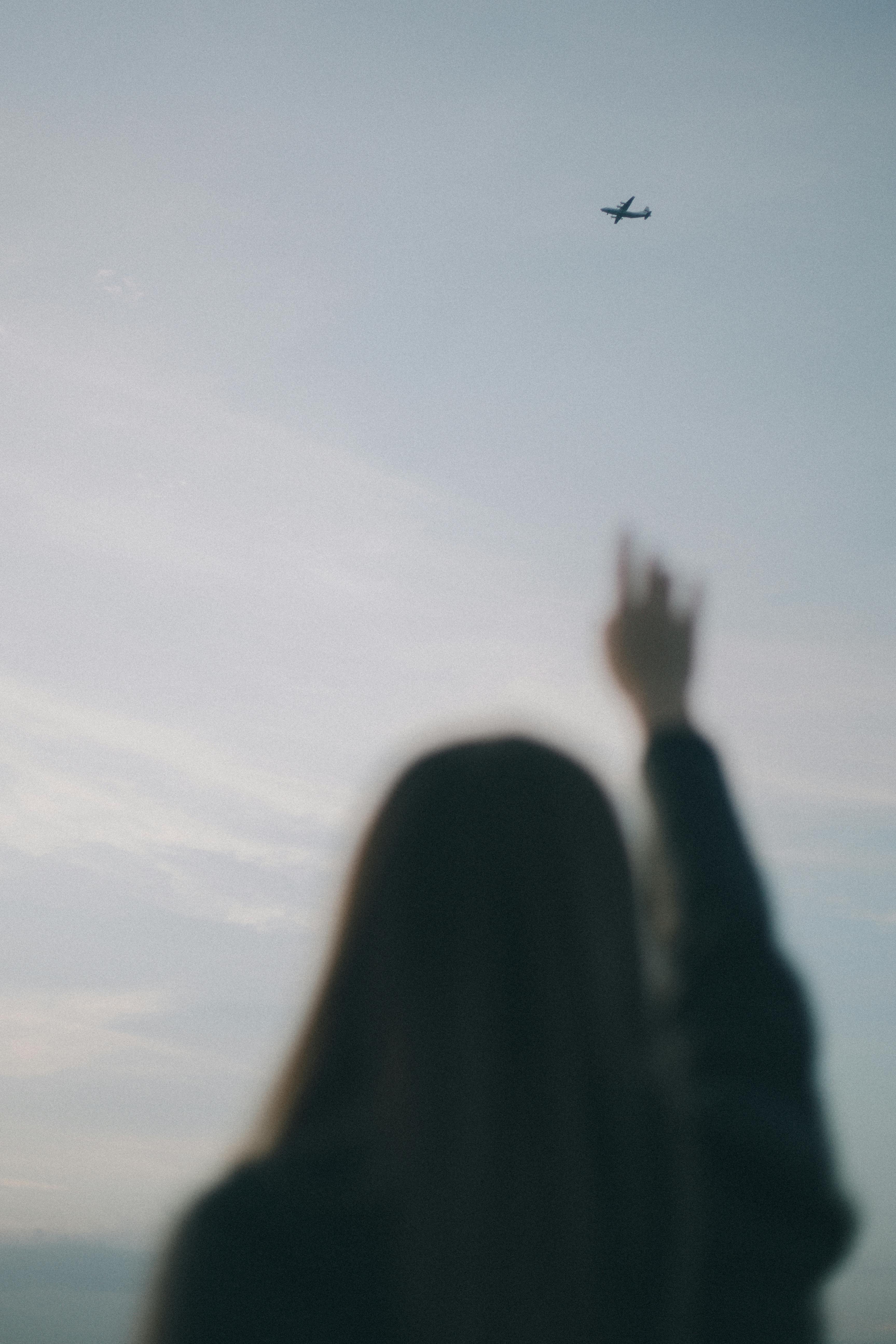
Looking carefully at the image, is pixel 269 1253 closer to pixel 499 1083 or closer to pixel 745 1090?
pixel 499 1083

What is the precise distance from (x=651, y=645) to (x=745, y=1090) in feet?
7.50

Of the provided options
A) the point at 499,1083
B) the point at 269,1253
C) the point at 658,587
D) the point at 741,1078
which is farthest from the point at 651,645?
the point at 269,1253

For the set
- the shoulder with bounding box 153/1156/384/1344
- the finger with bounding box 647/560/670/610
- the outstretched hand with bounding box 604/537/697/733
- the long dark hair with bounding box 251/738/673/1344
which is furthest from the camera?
the finger with bounding box 647/560/670/610

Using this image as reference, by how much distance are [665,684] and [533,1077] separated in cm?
232

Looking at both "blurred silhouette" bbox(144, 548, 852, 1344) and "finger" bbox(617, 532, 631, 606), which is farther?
"finger" bbox(617, 532, 631, 606)

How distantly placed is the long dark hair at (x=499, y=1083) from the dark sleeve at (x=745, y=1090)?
19 cm

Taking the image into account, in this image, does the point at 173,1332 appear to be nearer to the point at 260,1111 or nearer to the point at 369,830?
the point at 260,1111

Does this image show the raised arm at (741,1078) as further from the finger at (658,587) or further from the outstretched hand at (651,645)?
the finger at (658,587)

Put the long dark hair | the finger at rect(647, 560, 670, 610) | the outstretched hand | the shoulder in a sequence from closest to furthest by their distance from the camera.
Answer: the shoulder, the long dark hair, the outstretched hand, the finger at rect(647, 560, 670, 610)

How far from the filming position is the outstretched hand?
4.79 m

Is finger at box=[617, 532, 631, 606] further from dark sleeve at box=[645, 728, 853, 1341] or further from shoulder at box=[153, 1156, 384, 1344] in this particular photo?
shoulder at box=[153, 1156, 384, 1344]

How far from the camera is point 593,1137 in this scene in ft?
9.41

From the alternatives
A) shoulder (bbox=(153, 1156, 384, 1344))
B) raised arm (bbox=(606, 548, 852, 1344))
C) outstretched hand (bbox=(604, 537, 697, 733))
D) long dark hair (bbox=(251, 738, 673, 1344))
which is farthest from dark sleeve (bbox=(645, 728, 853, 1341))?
shoulder (bbox=(153, 1156, 384, 1344))

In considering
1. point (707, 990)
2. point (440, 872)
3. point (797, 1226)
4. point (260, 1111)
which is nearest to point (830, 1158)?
point (797, 1226)
